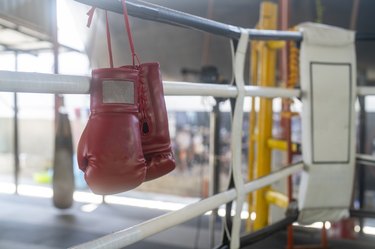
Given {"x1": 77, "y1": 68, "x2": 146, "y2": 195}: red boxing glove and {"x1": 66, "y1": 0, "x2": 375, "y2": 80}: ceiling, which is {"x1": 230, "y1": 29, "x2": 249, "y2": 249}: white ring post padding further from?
{"x1": 66, "y1": 0, "x2": 375, "y2": 80}: ceiling

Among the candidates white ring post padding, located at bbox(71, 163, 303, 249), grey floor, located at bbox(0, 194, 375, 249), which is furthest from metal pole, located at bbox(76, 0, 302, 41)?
grey floor, located at bbox(0, 194, 375, 249)

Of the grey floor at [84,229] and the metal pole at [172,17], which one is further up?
the metal pole at [172,17]

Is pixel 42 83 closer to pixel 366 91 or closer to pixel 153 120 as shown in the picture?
pixel 153 120

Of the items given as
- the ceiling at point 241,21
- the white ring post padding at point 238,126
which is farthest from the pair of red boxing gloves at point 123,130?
the ceiling at point 241,21

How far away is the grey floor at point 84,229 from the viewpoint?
6.14 ft

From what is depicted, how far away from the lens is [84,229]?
233cm

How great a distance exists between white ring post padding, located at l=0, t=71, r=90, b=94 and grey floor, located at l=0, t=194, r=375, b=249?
1238mm

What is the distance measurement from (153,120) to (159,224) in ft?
1.00

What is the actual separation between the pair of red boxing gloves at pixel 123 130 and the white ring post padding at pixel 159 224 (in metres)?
0.13

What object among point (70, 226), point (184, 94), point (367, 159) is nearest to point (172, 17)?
point (184, 94)

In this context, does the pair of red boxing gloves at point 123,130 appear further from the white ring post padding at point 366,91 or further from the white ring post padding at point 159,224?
the white ring post padding at point 366,91

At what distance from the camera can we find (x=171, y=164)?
0.72 metres

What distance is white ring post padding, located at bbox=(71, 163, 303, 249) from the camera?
2.20 ft

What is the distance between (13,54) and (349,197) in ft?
5.49
